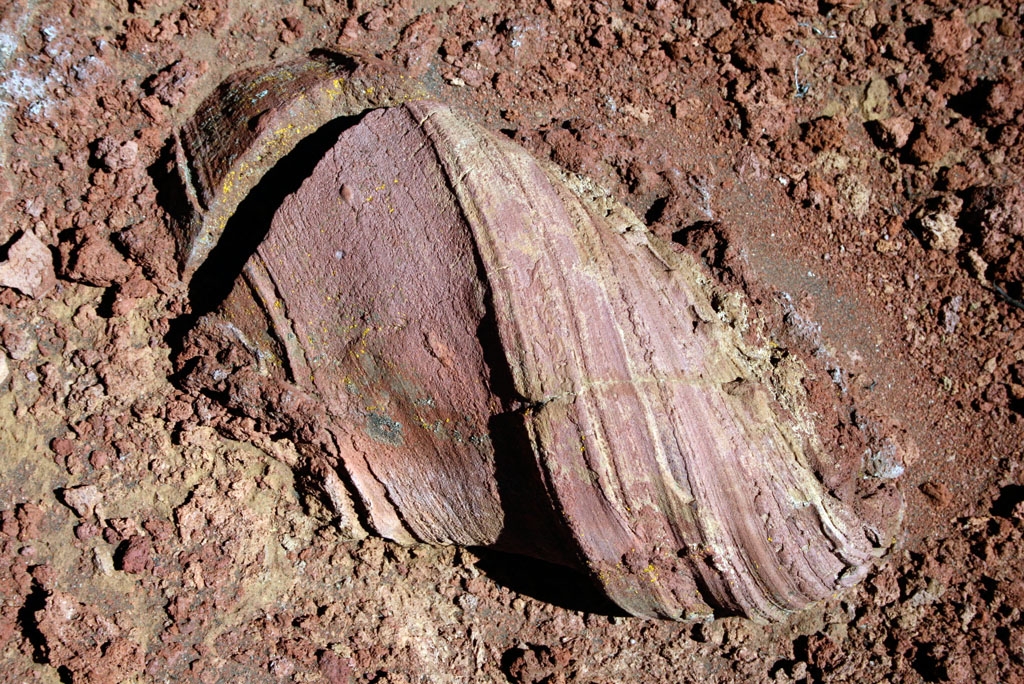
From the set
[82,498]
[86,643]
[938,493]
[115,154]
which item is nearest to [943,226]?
[938,493]

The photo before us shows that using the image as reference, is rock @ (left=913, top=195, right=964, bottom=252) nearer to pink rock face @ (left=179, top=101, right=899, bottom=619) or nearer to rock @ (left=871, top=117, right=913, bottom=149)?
rock @ (left=871, top=117, right=913, bottom=149)

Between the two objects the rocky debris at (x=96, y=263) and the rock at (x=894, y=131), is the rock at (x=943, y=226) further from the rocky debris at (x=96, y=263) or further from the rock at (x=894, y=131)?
the rocky debris at (x=96, y=263)

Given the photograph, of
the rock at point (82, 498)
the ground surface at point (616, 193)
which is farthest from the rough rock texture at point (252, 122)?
the rock at point (82, 498)

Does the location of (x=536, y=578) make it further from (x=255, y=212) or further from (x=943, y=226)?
(x=943, y=226)

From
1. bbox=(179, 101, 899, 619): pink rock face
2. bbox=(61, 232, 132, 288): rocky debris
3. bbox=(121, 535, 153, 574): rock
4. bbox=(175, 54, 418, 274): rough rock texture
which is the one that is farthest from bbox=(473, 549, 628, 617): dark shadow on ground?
bbox=(61, 232, 132, 288): rocky debris

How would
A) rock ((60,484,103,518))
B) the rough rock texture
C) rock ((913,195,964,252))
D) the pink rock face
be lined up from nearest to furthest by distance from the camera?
the pink rock face
the rough rock texture
rock ((60,484,103,518))
rock ((913,195,964,252))
